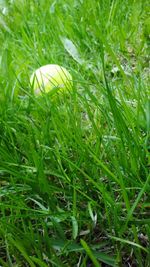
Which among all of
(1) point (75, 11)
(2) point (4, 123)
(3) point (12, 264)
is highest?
(1) point (75, 11)

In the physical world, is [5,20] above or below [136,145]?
above

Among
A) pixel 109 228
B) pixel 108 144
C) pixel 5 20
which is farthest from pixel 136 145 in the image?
pixel 5 20

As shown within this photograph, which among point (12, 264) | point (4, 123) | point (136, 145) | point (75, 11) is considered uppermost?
point (75, 11)

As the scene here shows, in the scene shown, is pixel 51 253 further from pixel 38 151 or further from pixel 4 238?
pixel 38 151

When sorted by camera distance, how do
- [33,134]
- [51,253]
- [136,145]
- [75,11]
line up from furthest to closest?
[75,11] → [33,134] → [136,145] → [51,253]

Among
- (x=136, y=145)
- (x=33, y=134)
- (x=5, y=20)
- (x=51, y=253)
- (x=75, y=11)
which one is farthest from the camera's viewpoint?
(x=5, y=20)

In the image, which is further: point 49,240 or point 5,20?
point 5,20

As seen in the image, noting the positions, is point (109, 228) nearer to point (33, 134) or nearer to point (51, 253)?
point (51, 253)

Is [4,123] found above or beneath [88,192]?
above

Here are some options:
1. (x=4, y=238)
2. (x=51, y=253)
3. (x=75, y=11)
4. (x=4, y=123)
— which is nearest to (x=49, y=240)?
(x=51, y=253)
